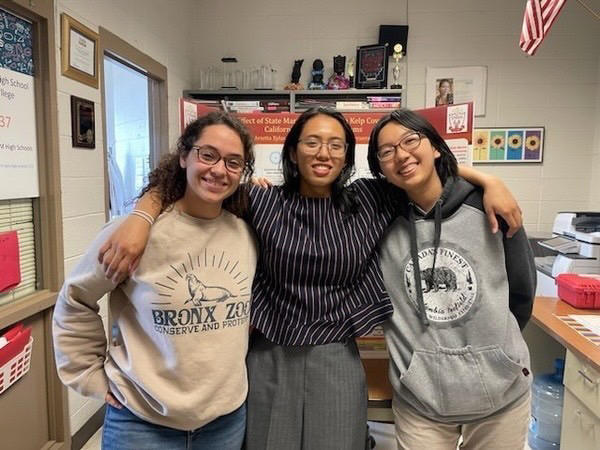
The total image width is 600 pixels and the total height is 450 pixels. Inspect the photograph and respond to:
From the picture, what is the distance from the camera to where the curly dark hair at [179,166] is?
1.20 metres

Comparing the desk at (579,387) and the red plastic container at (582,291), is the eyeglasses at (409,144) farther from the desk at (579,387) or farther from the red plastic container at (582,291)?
the red plastic container at (582,291)

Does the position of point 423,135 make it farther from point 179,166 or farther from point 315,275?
point 179,166

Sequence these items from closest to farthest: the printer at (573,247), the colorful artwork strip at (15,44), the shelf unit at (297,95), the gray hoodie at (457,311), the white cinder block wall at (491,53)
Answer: the gray hoodie at (457,311) → the colorful artwork strip at (15,44) → the printer at (573,247) → the shelf unit at (297,95) → the white cinder block wall at (491,53)

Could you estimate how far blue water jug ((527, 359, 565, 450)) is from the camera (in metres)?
2.39

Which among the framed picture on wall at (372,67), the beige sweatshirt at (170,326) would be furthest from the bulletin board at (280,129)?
the framed picture on wall at (372,67)

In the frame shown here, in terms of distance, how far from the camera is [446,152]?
4.44ft

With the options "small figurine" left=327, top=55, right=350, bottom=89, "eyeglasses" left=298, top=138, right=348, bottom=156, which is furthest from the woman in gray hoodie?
"small figurine" left=327, top=55, right=350, bottom=89

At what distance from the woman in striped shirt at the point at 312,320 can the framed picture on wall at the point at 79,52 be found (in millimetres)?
1498

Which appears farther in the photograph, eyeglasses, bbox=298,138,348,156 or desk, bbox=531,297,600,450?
desk, bbox=531,297,600,450

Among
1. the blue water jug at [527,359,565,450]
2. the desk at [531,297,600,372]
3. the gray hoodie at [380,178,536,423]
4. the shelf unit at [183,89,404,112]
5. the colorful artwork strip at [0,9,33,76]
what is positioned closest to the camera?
the gray hoodie at [380,178,536,423]

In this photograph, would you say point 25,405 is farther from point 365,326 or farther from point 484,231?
point 484,231

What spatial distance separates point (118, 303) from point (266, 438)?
0.54 metres

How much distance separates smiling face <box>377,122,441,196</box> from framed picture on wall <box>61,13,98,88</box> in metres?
1.69

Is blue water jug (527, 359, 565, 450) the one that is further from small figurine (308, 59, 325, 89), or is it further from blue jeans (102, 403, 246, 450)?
small figurine (308, 59, 325, 89)
